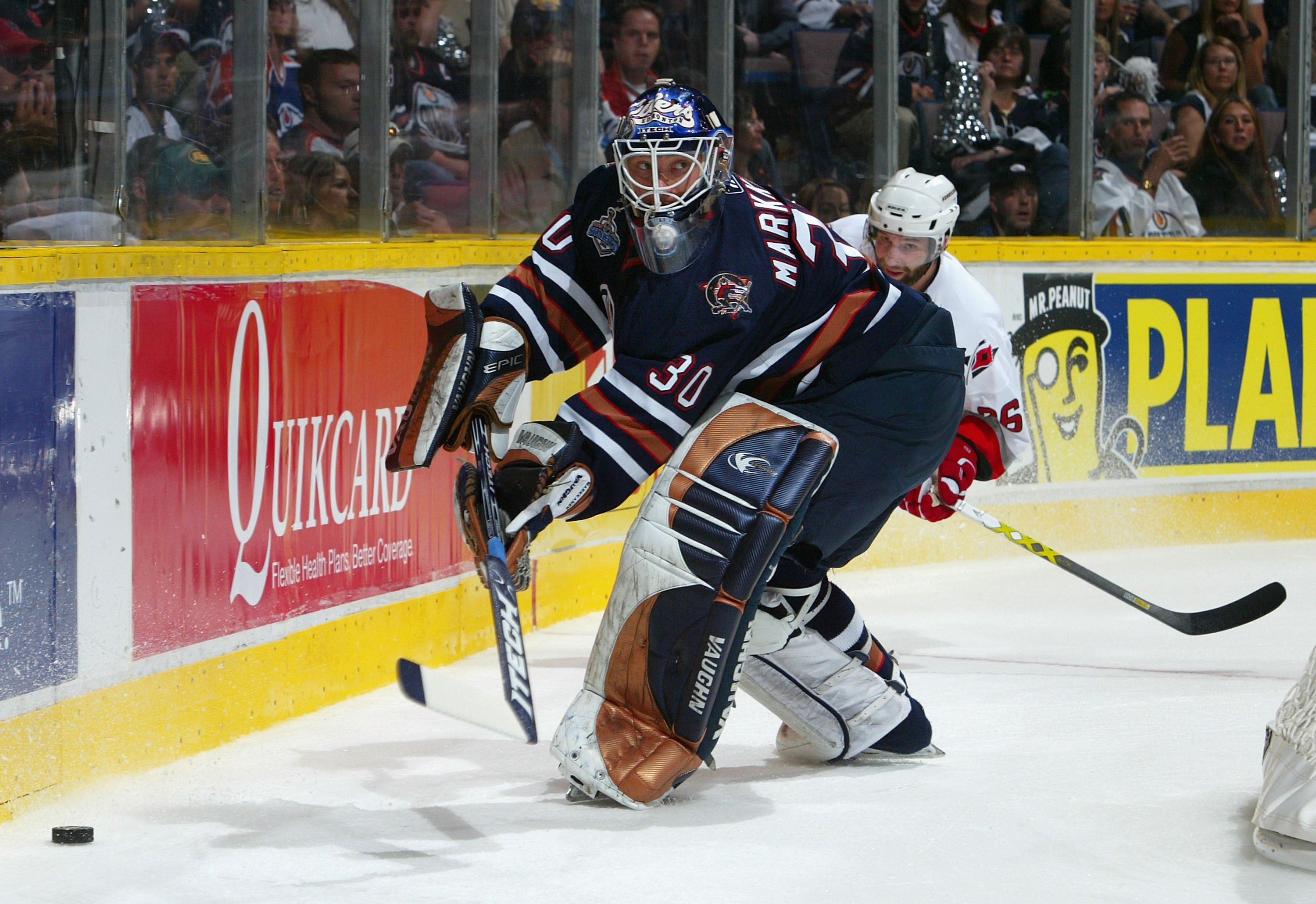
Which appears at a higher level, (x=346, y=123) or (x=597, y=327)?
(x=346, y=123)

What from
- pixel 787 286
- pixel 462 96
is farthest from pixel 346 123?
pixel 787 286

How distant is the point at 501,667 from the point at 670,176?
2.62 feet

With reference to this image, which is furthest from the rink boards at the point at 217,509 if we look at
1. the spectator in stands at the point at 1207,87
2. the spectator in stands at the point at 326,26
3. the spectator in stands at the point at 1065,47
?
the spectator in stands at the point at 1207,87

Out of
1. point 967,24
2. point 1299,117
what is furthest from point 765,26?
point 1299,117

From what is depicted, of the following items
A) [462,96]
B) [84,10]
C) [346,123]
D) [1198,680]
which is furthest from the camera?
[462,96]

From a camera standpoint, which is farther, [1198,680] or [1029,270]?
[1029,270]

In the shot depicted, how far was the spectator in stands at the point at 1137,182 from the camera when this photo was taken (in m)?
6.21

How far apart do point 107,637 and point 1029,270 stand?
12.1ft

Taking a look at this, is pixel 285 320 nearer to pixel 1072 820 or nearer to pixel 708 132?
pixel 708 132

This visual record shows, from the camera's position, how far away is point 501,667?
251 cm

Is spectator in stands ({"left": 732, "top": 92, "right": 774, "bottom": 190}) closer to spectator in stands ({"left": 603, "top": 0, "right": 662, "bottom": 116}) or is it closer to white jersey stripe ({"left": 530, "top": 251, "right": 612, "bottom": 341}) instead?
spectator in stands ({"left": 603, "top": 0, "right": 662, "bottom": 116})

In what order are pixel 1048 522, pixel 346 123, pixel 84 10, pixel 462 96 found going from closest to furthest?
pixel 84 10 → pixel 346 123 → pixel 462 96 → pixel 1048 522

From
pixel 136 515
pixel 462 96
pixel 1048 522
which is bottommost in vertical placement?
pixel 1048 522

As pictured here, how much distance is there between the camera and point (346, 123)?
4.31 m
